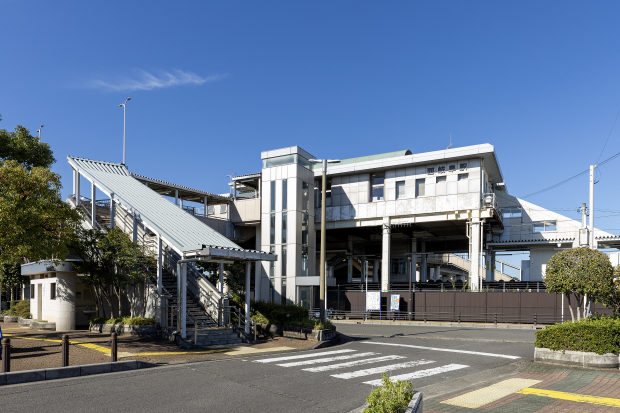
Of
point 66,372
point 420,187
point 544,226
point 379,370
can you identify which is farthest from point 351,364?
point 544,226

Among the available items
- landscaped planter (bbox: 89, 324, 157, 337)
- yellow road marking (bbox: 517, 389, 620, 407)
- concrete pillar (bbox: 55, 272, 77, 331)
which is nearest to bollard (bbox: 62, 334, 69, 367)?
landscaped planter (bbox: 89, 324, 157, 337)

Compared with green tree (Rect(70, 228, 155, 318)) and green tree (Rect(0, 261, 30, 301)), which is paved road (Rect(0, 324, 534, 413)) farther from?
green tree (Rect(0, 261, 30, 301))

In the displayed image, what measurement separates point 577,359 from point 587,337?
66cm

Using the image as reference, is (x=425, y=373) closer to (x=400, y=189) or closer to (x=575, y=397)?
(x=575, y=397)

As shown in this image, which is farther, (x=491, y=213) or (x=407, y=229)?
(x=407, y=229)

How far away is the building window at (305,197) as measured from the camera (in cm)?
3862

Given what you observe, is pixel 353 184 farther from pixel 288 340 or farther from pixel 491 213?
pixel 288 340

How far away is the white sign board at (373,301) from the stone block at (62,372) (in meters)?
26.0

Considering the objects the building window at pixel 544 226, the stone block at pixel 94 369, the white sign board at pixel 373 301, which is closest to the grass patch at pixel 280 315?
the stone block at pixel 94 369

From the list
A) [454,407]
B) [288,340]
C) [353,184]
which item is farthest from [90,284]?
[353,184]

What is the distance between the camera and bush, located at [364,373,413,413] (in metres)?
6.24

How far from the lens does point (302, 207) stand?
38562 millimetres

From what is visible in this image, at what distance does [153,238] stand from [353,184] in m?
22.4

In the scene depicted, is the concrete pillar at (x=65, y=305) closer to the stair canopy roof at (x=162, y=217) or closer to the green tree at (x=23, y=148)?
the stair canopy roof at (x=162, y=217)
